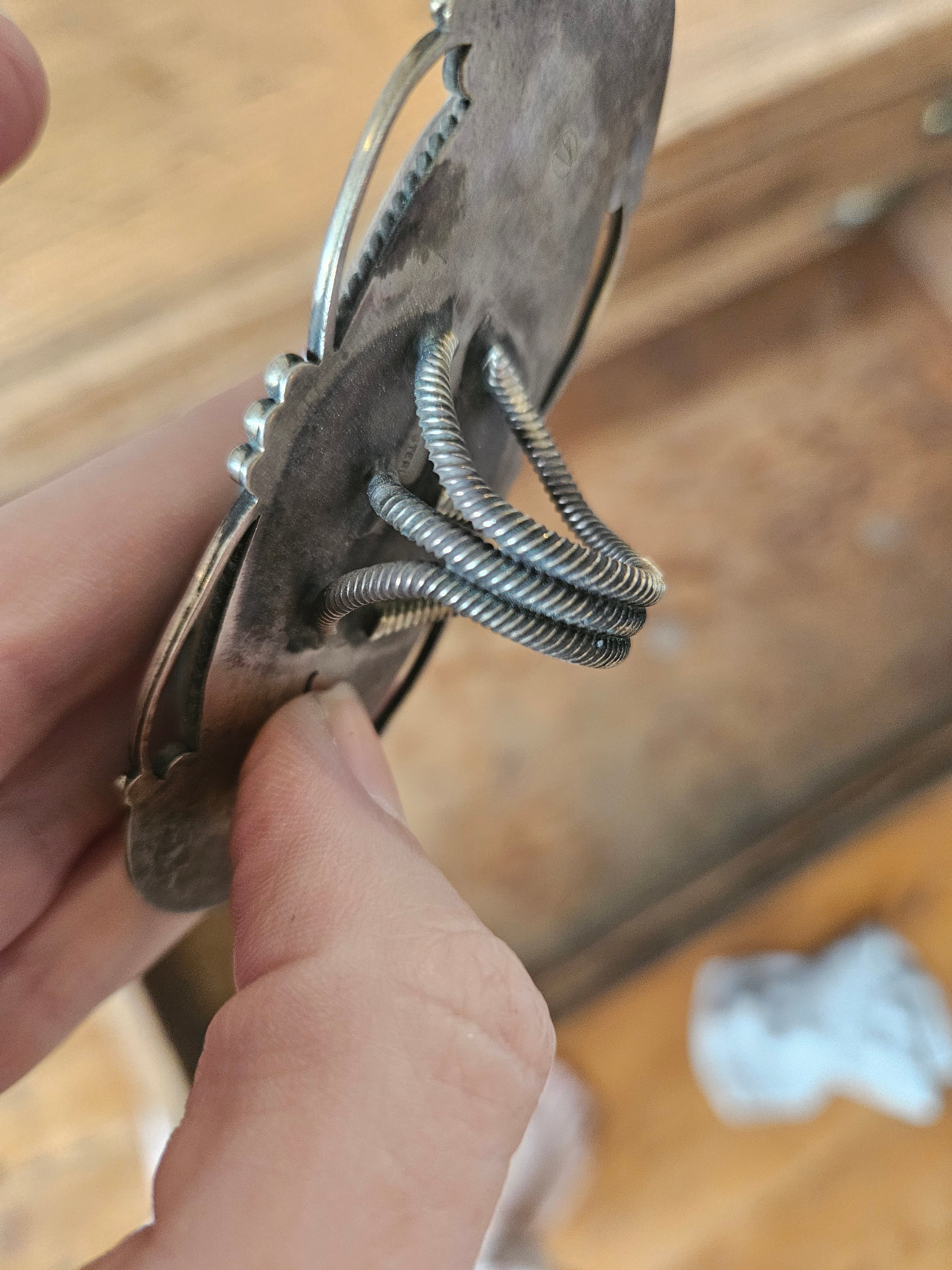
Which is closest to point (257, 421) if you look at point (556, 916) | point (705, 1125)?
point (556, 916)

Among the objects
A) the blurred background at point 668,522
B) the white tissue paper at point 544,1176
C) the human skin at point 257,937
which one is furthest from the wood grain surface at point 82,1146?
the white tissue paper at point 544,1176

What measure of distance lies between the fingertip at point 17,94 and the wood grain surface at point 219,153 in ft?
0.52

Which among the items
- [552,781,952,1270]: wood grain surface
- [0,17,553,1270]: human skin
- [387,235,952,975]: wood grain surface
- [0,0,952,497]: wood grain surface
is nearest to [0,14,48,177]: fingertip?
[0,17,553,1270]: human skin

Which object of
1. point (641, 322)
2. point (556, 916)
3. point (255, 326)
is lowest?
point (556, 916)

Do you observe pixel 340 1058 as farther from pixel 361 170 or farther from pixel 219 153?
pixel 219 153

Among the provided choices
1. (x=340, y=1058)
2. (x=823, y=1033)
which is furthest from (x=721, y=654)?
(x=340, y=1058)

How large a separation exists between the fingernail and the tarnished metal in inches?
0.6

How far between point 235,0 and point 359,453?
490mm

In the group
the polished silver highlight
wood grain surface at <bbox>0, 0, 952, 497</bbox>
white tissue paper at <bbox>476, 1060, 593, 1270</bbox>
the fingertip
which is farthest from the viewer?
white tissue paper at <bbox>476, 1060, 593, 1270</bbox>

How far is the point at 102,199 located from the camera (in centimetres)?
63

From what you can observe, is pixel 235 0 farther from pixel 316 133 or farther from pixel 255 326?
pixel 255 326

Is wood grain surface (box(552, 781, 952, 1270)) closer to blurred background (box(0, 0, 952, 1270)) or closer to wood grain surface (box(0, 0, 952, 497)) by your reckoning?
blurred background (box(0, 0, 952, 1270))

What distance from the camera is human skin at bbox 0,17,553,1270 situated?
34cm

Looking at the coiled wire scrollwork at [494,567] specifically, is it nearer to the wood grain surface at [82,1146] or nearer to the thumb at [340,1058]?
the thumb at [340,1058]
